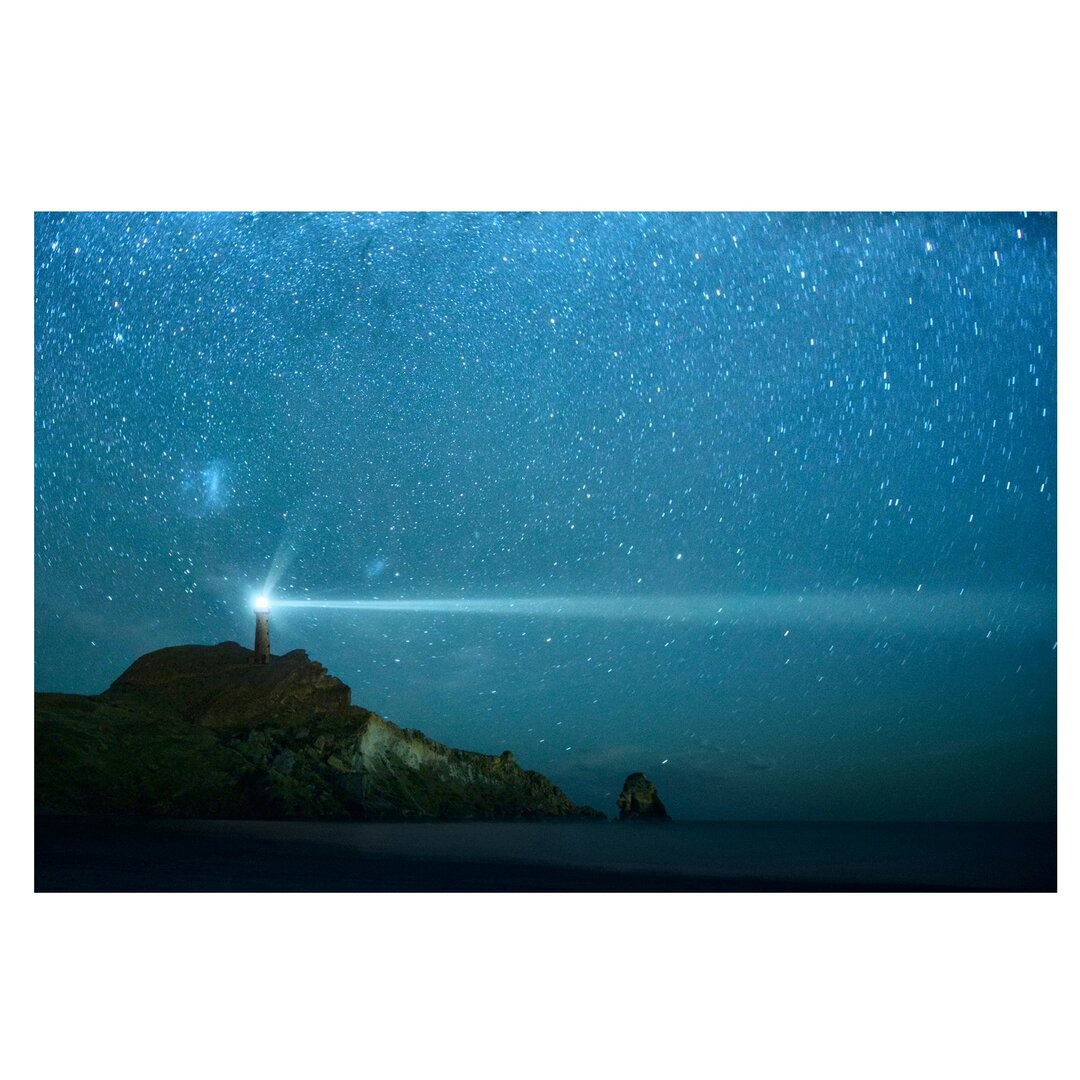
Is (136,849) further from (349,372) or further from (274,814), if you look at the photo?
(349,372)

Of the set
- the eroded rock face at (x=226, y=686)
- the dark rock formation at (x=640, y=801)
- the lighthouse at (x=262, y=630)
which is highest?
the lighthouse at (x=262, y=630)

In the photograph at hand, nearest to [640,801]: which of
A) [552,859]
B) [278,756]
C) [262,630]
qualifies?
[552,859]

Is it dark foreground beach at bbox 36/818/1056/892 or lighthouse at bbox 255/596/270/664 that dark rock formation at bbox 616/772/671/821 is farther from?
lighthouse at bbox 255/596/270/664

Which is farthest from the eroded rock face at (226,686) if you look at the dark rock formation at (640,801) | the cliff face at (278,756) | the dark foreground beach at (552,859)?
the dark rock formation at (640,801)

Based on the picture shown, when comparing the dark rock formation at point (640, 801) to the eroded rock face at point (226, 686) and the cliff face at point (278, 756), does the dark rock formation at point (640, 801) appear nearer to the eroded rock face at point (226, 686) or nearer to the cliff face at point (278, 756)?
the cliff face at point (278, 756)

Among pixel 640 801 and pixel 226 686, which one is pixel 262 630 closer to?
pixel 226 686
